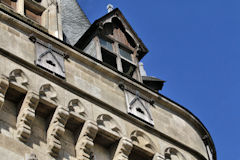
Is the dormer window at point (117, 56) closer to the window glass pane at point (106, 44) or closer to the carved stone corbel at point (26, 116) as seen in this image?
the window glass pane at point (106, 44)

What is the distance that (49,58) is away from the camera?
45.6 feet

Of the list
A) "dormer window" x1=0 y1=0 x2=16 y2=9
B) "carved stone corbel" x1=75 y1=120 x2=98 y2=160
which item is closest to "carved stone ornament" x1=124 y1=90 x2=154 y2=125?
"carved stone corbel" x1=75 y1=120 x2=98 y2=160

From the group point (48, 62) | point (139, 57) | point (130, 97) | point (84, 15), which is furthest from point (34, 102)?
point (84, 15)

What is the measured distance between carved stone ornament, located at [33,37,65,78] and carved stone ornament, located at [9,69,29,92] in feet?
1.78

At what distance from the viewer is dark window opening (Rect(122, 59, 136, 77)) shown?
54.3 ft

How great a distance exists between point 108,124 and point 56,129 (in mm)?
1361

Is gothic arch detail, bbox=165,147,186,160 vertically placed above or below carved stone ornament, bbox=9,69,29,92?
above

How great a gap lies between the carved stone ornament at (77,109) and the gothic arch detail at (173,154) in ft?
6.28

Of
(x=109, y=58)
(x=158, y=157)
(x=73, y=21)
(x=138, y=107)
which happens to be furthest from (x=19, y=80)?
(x=73, y=21)

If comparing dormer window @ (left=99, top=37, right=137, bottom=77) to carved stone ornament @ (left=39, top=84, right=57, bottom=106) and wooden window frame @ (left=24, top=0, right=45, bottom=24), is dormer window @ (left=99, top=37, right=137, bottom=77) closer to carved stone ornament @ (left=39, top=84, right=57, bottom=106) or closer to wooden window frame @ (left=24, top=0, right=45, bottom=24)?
wooden window frame @ (left=24, top=0, right=45, bottom=24)

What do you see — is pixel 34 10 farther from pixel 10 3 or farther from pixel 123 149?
pixel 123 149

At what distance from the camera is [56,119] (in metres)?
12.8

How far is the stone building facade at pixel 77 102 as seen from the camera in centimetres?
1254

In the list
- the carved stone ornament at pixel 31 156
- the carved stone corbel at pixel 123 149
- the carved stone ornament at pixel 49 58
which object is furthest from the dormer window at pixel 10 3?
the carved stone ornament at pixel 31 156
